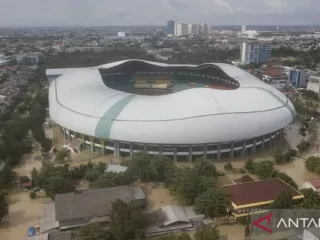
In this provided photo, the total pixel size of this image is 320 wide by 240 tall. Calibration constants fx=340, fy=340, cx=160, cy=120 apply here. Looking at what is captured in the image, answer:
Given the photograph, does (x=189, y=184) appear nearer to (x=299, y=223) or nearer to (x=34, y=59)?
(x=299, y=223)

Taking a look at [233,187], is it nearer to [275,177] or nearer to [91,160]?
[275,177]

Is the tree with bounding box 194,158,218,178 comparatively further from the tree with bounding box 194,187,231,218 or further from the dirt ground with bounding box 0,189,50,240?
the dirt ground with bounding box 0,189,50,240

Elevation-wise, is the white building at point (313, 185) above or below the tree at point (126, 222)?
below

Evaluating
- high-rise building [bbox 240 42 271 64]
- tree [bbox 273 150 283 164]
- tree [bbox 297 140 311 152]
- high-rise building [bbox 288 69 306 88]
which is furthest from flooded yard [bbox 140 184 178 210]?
high-rise building [bbox 240 42 271 64]

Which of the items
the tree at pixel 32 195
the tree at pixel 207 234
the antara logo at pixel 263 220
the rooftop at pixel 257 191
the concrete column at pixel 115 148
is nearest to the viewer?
the tree at pixel 207 234

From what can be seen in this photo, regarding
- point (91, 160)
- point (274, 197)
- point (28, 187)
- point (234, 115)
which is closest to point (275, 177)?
point (274, 197)

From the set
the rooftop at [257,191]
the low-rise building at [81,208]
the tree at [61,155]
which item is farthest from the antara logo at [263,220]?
the tree at [61,155]

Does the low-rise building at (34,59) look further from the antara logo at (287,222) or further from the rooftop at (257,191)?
the antara logo at (287,222)
